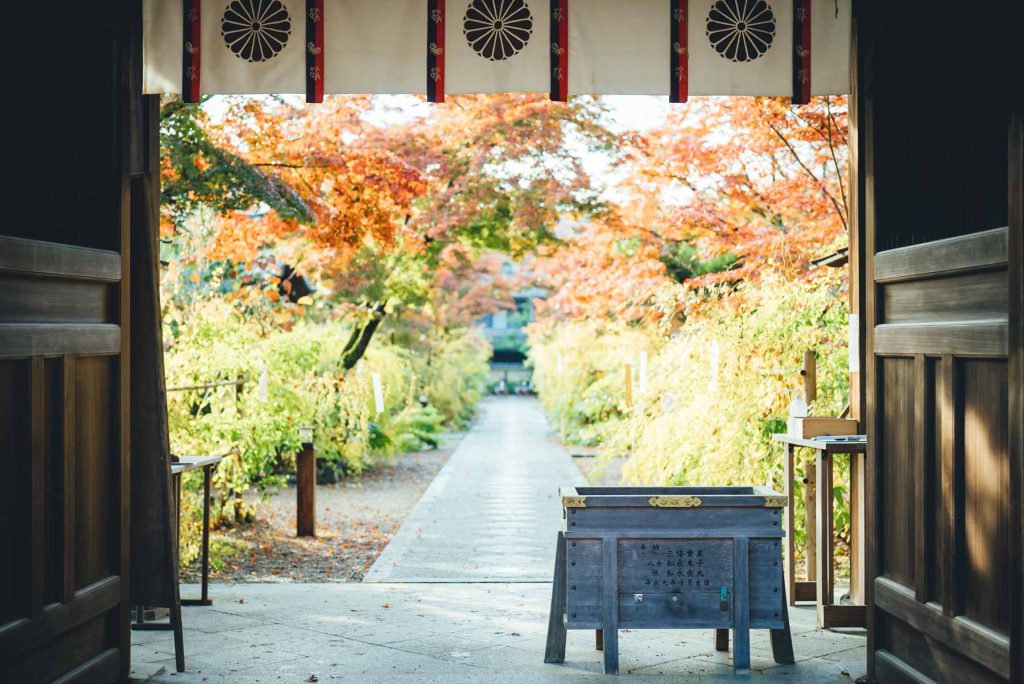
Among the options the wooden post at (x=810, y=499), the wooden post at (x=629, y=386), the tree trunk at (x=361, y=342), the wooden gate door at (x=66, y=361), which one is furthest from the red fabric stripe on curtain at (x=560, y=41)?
the tree trunk at (x=361, y=342)

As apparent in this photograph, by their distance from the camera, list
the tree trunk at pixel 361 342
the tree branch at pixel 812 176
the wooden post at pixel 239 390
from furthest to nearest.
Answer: the tree trunk at pixel 361 342 < the tree branch at pixel 812 176 < the wooden post at pixel 239 390

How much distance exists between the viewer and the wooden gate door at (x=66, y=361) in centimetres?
439

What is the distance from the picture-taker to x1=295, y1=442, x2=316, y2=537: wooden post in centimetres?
1083

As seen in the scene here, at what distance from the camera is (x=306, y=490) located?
426 inches

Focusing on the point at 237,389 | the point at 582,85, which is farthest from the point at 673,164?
the point at 582,85

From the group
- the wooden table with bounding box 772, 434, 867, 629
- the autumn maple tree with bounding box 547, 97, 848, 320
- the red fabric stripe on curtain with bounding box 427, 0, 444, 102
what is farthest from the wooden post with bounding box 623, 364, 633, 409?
the red fabric stripe on curtain with bounding box 427, 0, 444, 102

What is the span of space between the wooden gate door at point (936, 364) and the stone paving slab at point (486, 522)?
12.0ft

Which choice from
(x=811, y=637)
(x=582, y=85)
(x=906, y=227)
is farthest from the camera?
(x=811, y=637)

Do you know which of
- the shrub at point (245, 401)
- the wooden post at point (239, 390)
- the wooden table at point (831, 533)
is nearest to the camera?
the wooden table at point (831, 533)

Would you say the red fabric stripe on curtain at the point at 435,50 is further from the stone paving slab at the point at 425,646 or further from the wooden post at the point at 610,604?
the stone paving slab at the point at 425,646

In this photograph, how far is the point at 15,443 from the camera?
441cm

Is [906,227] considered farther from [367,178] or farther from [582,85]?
[367,178]

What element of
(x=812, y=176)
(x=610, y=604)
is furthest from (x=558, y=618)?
(x=812, y=176)

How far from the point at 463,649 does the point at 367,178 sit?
21.6 ft
